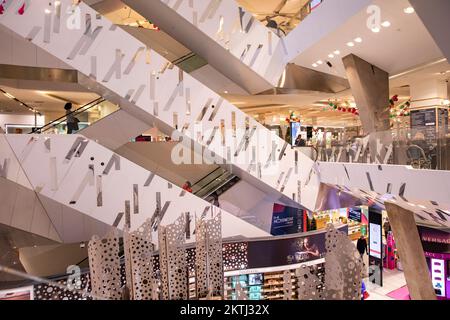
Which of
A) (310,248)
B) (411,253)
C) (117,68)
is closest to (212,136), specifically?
(117,68)

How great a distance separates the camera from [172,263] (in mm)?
3660

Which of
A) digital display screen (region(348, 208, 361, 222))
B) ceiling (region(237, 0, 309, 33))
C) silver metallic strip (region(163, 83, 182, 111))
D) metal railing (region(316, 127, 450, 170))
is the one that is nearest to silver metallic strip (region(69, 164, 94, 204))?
silver metallic strip (region(163, 83, 182, 111))

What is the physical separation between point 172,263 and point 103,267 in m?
0.77

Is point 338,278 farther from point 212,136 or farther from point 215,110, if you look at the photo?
point 215,110

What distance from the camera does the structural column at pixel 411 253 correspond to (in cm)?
699

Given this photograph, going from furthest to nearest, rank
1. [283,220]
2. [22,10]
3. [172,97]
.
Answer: [283,220] → [172,97] → [22,10]

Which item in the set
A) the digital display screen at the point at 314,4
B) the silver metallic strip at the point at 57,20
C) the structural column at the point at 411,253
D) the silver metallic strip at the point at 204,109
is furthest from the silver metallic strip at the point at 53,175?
the structural column at the point at 411,253

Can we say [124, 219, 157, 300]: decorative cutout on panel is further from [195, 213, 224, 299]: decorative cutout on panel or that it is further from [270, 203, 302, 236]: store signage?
[270, 203, 302, 236]: store signage

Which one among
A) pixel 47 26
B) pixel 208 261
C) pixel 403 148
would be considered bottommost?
pixel 208 261

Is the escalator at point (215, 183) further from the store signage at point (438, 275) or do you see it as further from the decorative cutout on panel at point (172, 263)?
the store signage at point (438, 275)

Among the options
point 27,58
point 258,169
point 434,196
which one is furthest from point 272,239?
point 27,58

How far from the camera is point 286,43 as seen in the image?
8.43m

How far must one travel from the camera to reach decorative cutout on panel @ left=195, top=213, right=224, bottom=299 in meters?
3.81

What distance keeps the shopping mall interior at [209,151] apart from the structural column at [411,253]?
0.03 m
